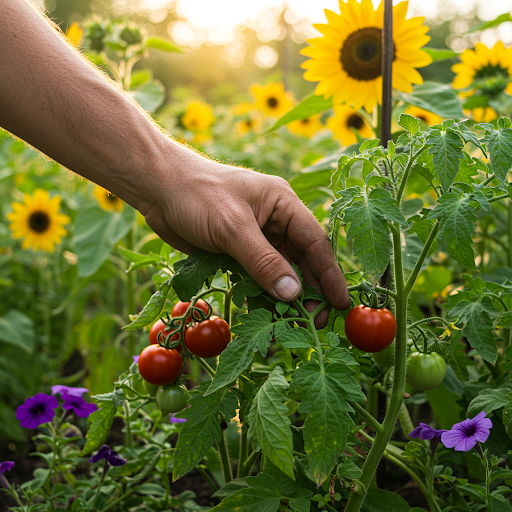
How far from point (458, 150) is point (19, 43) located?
90 cm

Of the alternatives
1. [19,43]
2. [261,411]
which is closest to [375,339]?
[261,411]

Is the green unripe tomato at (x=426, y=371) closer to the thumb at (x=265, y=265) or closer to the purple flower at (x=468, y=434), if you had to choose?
the purple flower at (x=468, y=434)

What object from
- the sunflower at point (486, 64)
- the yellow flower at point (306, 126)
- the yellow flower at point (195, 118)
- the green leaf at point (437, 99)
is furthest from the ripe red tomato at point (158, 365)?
the yellow flower at point (306, 126)

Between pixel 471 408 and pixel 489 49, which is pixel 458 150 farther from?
pixel 489 49

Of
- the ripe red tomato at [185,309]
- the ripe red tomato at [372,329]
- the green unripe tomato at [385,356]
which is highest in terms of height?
the ripe red tomato at [372,329]

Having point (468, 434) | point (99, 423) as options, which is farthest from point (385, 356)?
point (99, 423)

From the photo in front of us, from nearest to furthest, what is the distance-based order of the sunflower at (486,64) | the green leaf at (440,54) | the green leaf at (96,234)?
the green leaf at (440,54) → the green leaf at (96,234) → the sunflower at (486,64)

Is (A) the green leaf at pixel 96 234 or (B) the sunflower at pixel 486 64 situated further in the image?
(B) the sunflower at pixel 486 64

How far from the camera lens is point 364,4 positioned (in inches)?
60.9

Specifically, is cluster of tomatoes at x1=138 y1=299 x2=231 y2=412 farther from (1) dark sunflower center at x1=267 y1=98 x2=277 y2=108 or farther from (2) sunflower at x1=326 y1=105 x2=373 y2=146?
(1) dark sunflower center at x1=267 y1=98 x2=277 y2=108

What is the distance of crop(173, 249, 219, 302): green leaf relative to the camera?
936mm

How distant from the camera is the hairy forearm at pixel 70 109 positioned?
1.05 m

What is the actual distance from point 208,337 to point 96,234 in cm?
128

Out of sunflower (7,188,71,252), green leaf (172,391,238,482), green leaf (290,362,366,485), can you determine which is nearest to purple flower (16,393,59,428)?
green leaf (172,391,238,482)
